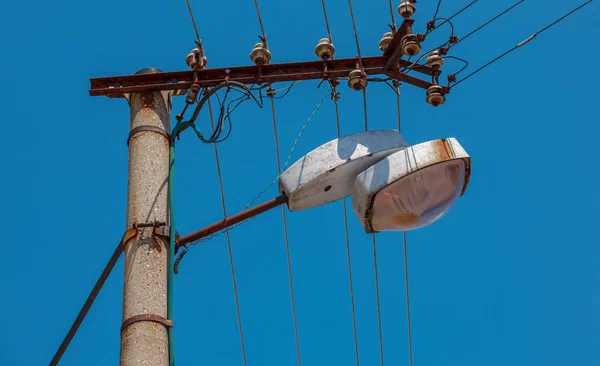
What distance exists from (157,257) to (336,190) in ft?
4.62

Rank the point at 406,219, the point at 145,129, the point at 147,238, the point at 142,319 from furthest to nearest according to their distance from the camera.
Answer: the point at 406,219, the point at 145,129, the point at 147,238, the point at 142,319

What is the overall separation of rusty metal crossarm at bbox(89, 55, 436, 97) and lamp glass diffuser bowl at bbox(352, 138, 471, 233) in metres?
0.74

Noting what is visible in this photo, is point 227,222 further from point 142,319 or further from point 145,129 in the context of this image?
point 142,319

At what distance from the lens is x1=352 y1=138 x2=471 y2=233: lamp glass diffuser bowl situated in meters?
6.20

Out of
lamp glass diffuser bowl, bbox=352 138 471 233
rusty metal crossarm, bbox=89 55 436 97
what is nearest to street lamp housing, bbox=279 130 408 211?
lamp glass diffuser bowl, bbox=352 138 471 233

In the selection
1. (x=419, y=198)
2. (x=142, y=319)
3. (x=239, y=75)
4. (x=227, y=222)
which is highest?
(x=239, y=75)

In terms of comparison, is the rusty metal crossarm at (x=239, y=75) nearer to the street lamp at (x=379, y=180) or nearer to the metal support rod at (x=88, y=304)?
the street lamp at (x=379, y=180)

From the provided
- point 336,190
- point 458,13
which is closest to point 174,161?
point 336,190

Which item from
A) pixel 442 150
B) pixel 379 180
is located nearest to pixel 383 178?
pixel 379 180

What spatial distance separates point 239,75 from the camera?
6586mm

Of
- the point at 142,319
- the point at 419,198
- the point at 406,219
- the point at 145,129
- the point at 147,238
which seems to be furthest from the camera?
the point at 406,219

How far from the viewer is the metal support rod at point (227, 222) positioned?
6.10m

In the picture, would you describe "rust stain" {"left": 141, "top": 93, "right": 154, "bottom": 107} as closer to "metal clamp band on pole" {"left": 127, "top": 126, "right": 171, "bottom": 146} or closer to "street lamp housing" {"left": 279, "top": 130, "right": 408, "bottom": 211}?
"metal clamp band on pole" {"left": 127, "top": 126, "right": 171, "bottom": 146}

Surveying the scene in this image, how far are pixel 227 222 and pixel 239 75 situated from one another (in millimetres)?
1016
